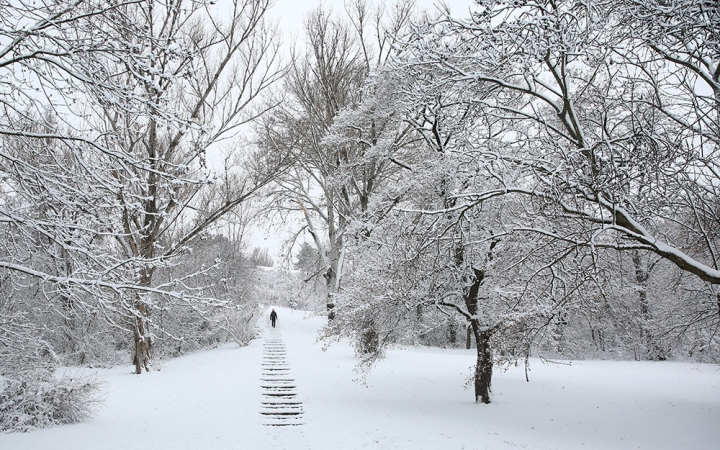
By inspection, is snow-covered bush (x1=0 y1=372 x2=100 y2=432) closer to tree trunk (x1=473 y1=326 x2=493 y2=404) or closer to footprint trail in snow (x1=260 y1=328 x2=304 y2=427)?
footprint trail in snow (x1=260 y1=328 x2=304 y2=427)

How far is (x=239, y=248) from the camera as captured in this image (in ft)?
92.8

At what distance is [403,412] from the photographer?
784 centimetres

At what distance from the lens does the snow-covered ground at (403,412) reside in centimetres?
604

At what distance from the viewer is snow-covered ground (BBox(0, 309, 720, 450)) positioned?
19.8 feet

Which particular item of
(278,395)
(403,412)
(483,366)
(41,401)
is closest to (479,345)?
(483,366)

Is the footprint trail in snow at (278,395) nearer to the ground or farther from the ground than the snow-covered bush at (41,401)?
nearer to the ground

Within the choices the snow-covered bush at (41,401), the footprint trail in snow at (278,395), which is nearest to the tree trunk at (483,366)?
the footprint trail in snow at (278,395)

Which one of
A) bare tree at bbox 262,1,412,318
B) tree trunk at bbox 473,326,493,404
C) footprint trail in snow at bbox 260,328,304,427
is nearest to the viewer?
footprint trail in snow at bbox 260,328,304,427

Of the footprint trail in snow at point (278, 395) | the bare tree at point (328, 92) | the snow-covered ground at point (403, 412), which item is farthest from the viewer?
the bare tree at point (328, 92)

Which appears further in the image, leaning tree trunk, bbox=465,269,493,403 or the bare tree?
the bare tree

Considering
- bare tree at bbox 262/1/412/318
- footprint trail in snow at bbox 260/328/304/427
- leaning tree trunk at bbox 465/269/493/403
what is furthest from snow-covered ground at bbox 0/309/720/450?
bare tree at bbox 262/1/412/318

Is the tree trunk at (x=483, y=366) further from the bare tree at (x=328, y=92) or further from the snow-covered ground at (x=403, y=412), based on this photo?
the bare tree at (x=328, y=92)

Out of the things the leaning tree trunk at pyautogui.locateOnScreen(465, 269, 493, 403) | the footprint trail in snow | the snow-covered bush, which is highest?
the leaning tree trunk at pyautogui.locateOnScreen(465, 269, 493, 403)

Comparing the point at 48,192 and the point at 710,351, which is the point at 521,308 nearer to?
the point at 48,192
